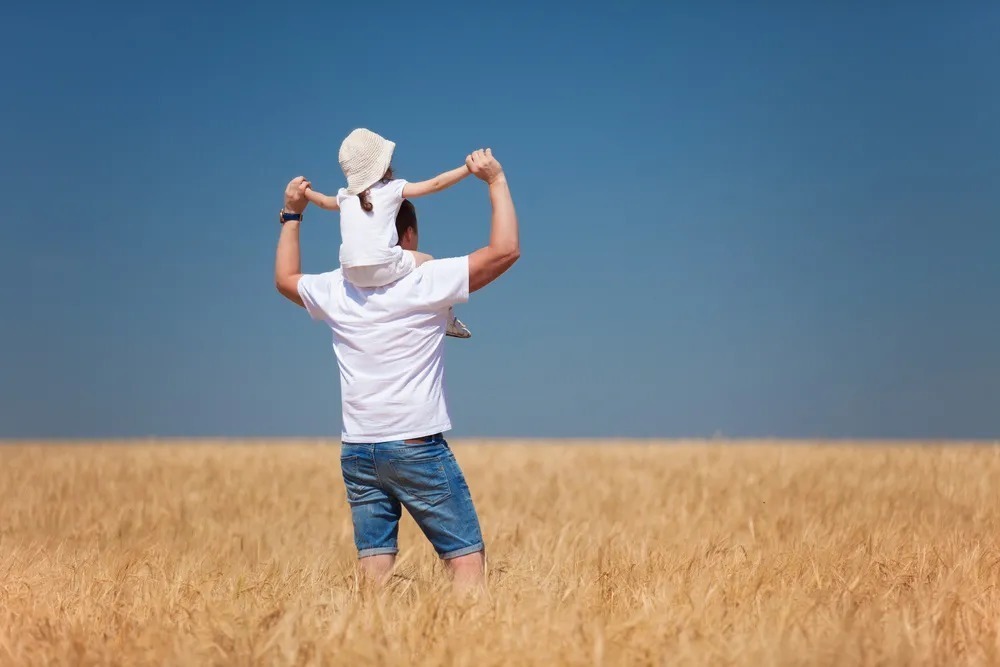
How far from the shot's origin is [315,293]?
13.3 ft

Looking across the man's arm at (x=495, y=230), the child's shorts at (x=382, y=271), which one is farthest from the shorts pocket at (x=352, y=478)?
the man's arm at (x=495, y=230)

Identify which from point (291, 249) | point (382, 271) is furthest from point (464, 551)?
point (291, 249)

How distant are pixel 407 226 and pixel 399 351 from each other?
52cm

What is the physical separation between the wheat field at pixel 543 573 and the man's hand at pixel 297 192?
155 centimetres

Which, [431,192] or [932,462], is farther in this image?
[932,462]

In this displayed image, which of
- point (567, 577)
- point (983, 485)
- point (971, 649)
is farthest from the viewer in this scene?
point (983, 485)

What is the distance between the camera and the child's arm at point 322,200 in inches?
162

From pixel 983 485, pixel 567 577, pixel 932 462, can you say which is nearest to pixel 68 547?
pixel 567 577

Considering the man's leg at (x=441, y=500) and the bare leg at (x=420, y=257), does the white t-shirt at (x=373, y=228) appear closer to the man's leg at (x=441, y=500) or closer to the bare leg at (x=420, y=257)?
the bare leg at (x=420, y=257)

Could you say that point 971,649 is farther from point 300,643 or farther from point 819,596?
point 300,643

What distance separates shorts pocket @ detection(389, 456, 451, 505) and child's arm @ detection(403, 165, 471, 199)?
1006mm

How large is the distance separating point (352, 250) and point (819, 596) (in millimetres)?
2264

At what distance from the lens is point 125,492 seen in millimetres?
8477

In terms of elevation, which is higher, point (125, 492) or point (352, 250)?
point (352, 250)
